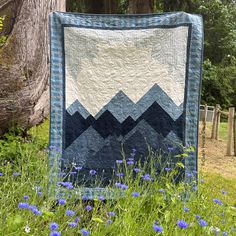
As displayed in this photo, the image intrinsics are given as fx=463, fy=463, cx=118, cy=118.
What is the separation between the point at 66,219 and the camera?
2.03m

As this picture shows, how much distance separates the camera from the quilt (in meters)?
3.21

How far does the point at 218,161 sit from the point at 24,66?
4239 mm

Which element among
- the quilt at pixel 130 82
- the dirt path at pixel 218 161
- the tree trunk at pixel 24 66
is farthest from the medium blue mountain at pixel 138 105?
the dirt path at pixel 218 161

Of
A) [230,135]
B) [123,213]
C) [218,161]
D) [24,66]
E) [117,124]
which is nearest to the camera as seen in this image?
[123,213]

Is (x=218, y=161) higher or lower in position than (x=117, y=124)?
lower

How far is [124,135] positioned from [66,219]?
1.29 m

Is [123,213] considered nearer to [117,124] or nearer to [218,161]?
[117,124]

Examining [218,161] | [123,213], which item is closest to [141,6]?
[218,161]

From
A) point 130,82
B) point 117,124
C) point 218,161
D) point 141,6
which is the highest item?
point 141,6

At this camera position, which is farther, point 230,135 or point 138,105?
point 230,135

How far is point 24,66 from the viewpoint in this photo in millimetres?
4113

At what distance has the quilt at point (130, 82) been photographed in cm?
321

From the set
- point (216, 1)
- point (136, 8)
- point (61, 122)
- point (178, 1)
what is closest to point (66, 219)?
point (61, 122)

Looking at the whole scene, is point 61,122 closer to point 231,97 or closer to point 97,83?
point 97,83
